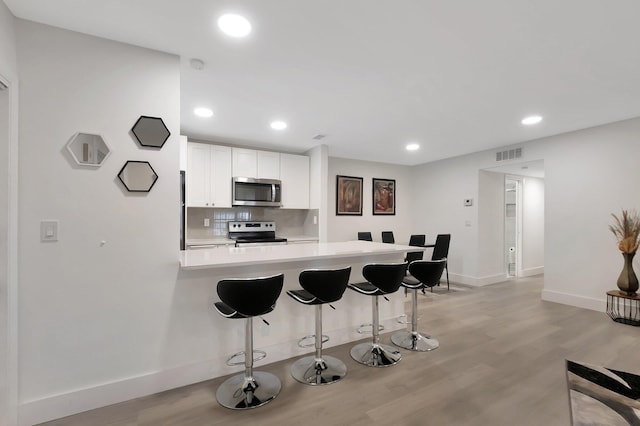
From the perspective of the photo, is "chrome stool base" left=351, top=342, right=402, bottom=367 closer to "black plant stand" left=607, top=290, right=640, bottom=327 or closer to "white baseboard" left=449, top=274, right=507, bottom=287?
"black plant stand" left=607, top=290, right=640, bottom=327

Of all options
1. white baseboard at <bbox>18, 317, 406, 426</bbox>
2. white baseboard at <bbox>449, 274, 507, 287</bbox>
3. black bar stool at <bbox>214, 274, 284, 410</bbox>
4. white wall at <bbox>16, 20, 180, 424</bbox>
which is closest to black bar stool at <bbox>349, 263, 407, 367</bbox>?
white baseboard at <bbox>18, 317, 406, 426</bbox>

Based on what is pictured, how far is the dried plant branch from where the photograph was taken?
3396mm

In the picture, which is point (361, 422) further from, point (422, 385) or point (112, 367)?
point (112, 367)

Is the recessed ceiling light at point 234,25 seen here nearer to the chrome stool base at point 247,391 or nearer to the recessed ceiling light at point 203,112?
the recessed ceiling light at point 203,112

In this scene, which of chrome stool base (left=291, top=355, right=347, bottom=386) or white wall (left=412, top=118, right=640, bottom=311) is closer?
chrome stool base (left=291, top=355, right=347, bottom=386)

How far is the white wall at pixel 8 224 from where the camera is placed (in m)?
1.65

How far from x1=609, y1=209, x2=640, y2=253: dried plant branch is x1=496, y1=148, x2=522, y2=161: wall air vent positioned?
5.15 ft


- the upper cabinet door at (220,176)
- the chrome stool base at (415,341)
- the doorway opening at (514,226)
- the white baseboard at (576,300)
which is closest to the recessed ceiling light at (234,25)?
the upper cabinet door at (220,176)

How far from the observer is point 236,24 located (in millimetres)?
1874

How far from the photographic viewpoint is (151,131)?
83.3 inches

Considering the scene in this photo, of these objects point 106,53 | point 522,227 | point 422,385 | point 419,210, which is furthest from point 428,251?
point 106,53

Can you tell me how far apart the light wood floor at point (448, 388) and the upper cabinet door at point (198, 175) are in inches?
102

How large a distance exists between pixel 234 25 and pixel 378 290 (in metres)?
2.28

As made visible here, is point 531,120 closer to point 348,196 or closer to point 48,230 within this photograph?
point 348,196
